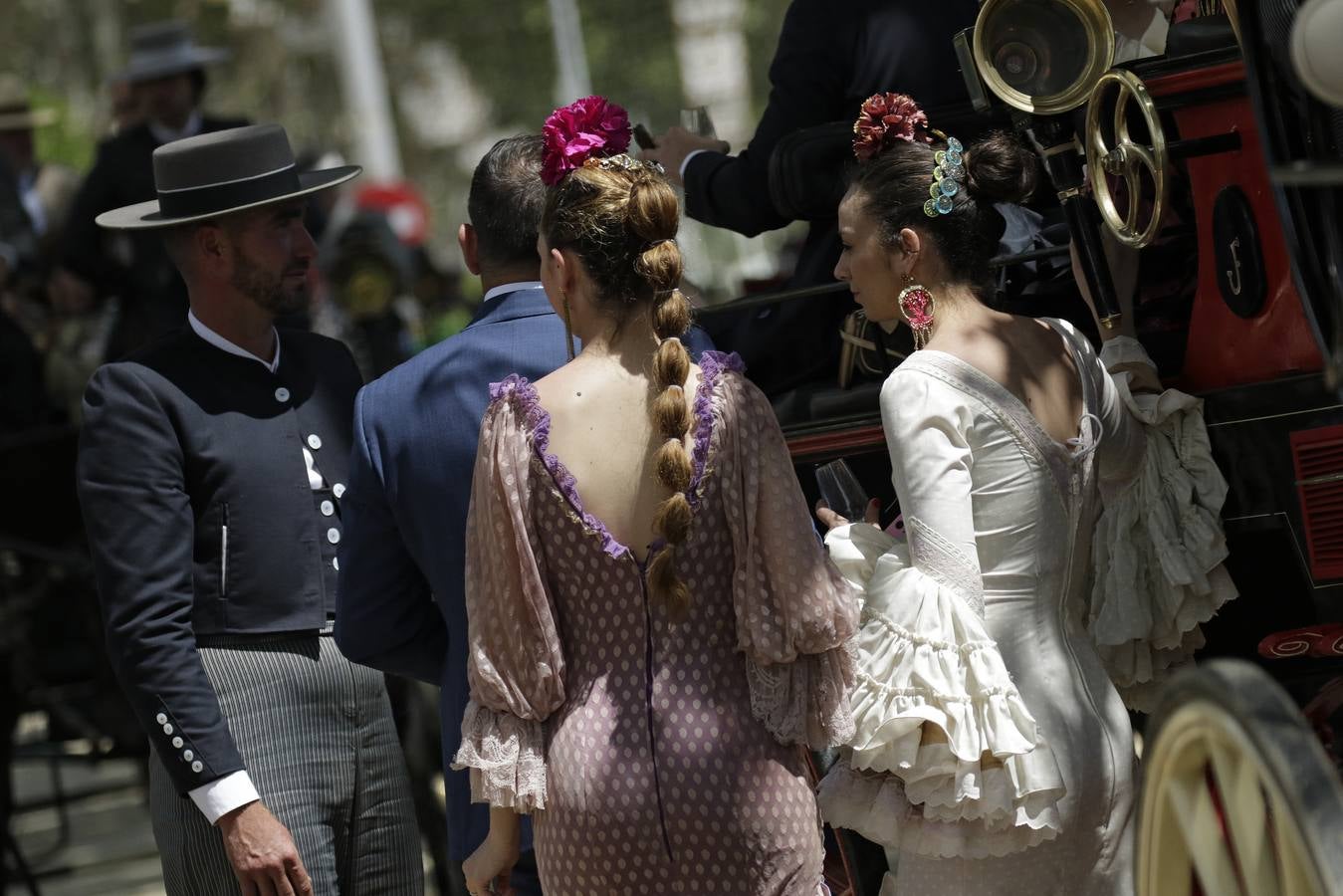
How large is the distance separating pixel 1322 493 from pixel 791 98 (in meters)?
1.56

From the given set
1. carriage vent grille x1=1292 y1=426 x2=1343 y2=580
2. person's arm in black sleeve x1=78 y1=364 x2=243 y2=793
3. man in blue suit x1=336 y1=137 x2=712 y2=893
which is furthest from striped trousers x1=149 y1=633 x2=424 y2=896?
carriage vent grille x1=1292 y1=426 x2=1343 y2=580

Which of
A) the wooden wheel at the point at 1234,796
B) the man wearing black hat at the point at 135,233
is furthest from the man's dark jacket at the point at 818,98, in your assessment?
the man wearing black hat at the point at 135,233

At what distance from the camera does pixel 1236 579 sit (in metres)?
3.16

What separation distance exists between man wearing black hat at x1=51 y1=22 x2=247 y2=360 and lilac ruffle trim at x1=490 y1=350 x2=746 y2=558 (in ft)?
13.8

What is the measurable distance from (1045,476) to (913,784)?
0.54m

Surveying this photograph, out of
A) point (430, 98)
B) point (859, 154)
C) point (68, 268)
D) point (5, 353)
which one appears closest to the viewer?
point (859, 154)

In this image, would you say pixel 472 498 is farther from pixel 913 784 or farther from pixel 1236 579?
pixel 1236 579

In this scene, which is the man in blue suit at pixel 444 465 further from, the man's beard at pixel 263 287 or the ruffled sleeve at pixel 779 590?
the ruffled sleeve at pixel 779 590

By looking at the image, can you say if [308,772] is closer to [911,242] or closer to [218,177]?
[218,177]

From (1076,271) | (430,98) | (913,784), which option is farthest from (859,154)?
(430,98)

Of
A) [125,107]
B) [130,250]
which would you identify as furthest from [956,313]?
[125,107]

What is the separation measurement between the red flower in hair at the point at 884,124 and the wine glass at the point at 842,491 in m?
0.61

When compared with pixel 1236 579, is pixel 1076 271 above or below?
above

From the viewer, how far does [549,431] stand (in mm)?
2684
